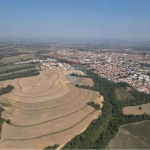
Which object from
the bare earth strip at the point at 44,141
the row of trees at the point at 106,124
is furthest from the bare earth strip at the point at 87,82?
the bare earth strip at the point at 44,141

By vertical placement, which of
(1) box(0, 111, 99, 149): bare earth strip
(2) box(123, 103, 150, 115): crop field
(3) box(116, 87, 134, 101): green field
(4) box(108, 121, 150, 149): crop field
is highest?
(1) box(0, 111, 99, 149): bare earth strip

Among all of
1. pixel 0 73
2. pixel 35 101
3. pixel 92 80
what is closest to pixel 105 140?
pixel 35 101

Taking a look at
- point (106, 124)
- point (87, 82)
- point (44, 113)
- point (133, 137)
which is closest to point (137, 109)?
point (106, 124)

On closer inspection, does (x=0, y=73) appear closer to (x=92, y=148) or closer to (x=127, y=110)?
(x=127, y=110)

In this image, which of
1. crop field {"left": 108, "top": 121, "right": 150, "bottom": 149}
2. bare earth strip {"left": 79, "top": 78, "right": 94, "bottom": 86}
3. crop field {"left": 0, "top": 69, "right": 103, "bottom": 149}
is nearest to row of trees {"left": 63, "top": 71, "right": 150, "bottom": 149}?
crop field {"left": 108, "top": 121, "right": 150, "bottom": 149}

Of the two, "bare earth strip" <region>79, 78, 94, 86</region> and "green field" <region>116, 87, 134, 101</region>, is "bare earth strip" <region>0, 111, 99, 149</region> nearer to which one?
"green field" <region>116, 87, 134, 101</region>

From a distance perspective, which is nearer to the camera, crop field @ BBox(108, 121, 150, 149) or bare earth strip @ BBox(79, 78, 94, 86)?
crop field @ BBox(108, 121, 150, 149)

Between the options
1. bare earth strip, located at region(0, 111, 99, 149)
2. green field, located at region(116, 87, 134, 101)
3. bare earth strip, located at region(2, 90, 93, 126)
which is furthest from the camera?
green field, located at region(116, 87, 134, 101)
